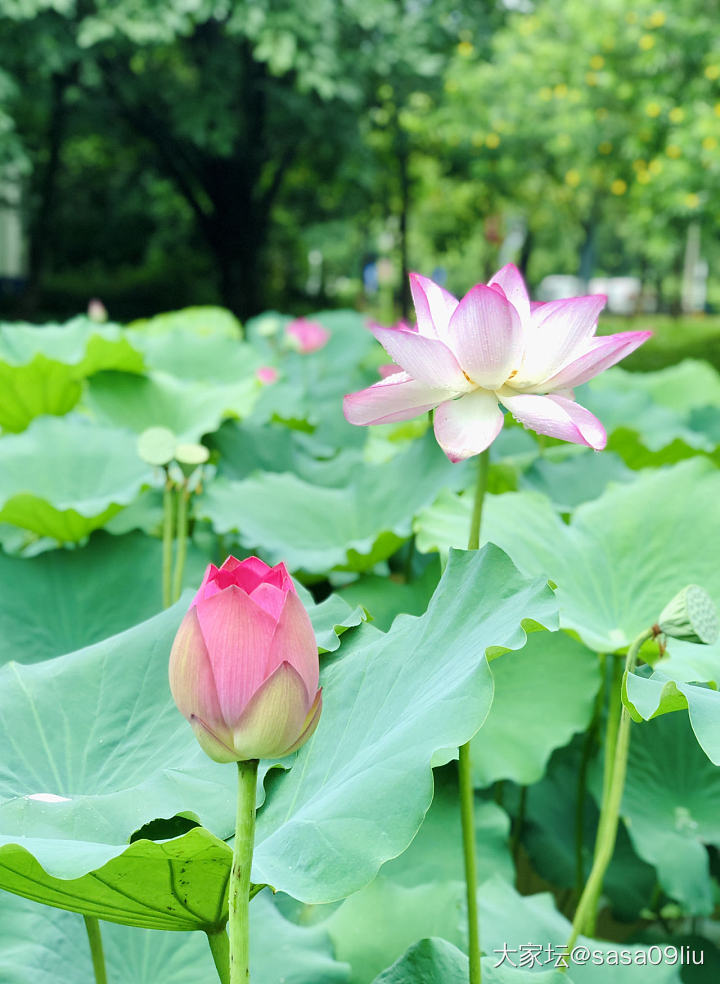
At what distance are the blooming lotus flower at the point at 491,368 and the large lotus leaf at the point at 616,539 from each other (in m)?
0.29

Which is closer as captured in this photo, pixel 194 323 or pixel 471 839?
pixel 471 839

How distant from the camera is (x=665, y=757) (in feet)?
3.61

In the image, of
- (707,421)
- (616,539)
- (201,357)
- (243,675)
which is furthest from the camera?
(201,357)

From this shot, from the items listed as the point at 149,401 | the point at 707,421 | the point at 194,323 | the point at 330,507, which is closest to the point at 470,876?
the point at 330,507

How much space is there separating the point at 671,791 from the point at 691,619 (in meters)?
0.65

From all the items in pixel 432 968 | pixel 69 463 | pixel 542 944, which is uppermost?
pixel 69 463

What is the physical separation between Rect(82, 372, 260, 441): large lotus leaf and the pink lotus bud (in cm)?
117

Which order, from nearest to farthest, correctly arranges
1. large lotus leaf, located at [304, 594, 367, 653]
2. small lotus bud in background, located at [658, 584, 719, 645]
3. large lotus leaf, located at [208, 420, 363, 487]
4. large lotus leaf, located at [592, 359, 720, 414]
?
small lotus bud in background, located at [658, 584, 719, 645] < large lotus leaf, located at [304, 594, 367, 653] < large lotus leaf, located at [208, 420, 363, 487] < large lotus leaf, located at [592, 359, 720, 414]

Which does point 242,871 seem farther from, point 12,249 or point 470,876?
point 12,249

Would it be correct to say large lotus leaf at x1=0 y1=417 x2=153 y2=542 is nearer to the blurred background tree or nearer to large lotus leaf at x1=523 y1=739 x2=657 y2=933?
large lotus leaf at x1=523 y1=739 x2=657 y2=933

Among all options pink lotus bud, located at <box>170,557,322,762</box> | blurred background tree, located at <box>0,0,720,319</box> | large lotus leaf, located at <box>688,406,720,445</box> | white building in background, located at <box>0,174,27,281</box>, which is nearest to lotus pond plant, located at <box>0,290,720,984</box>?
pink lotus bud, located at <box>170,557,322,762</box>

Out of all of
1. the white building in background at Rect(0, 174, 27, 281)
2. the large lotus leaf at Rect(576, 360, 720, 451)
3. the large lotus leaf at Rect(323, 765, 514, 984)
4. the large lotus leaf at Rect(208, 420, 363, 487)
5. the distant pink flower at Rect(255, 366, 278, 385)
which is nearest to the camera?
the large lotus leaf at Rect(323, 765, 514, 984)

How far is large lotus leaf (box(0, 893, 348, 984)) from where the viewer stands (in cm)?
62

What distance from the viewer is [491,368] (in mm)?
604
